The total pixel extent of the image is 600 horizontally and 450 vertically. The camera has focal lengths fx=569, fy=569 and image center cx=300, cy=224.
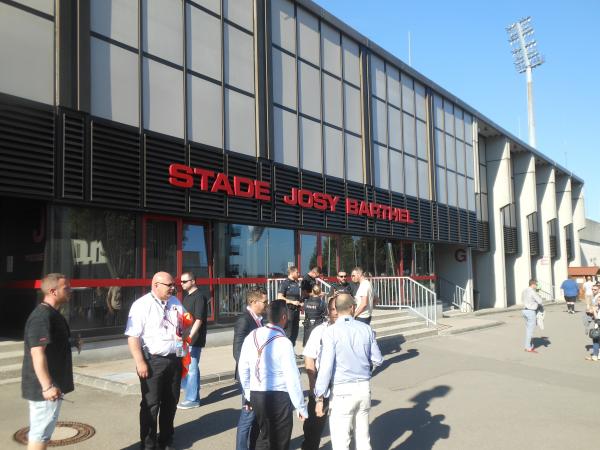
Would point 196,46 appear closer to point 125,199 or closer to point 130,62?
point 130,62

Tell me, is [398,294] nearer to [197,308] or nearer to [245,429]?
[197,308]

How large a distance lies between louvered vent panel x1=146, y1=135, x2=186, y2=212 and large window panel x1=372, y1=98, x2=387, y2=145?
355 inches

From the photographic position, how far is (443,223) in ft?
78.0

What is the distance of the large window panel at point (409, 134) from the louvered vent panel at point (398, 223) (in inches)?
76.6

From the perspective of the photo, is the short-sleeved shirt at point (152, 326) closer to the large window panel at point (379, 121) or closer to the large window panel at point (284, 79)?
the large window panel at point (284, 79)

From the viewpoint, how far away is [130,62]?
1152 centimetres

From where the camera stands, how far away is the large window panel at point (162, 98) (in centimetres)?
1184

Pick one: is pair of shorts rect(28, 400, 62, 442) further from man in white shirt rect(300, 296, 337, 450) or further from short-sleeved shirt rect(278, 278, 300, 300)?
short-sleeved shirt rect(278, 278, 300, 300)

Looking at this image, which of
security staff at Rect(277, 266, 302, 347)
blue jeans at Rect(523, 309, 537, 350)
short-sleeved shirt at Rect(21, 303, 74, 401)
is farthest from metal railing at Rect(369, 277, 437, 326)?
short-sleeved shirt at Rect(21, 303, 74, 401)

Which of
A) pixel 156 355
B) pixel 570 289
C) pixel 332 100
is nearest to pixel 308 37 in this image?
pixel 332 100

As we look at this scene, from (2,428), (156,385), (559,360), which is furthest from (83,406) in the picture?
(559,360)

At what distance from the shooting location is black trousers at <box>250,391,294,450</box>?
14.6 feet

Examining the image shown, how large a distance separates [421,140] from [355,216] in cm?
614

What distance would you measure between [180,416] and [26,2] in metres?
7.52
